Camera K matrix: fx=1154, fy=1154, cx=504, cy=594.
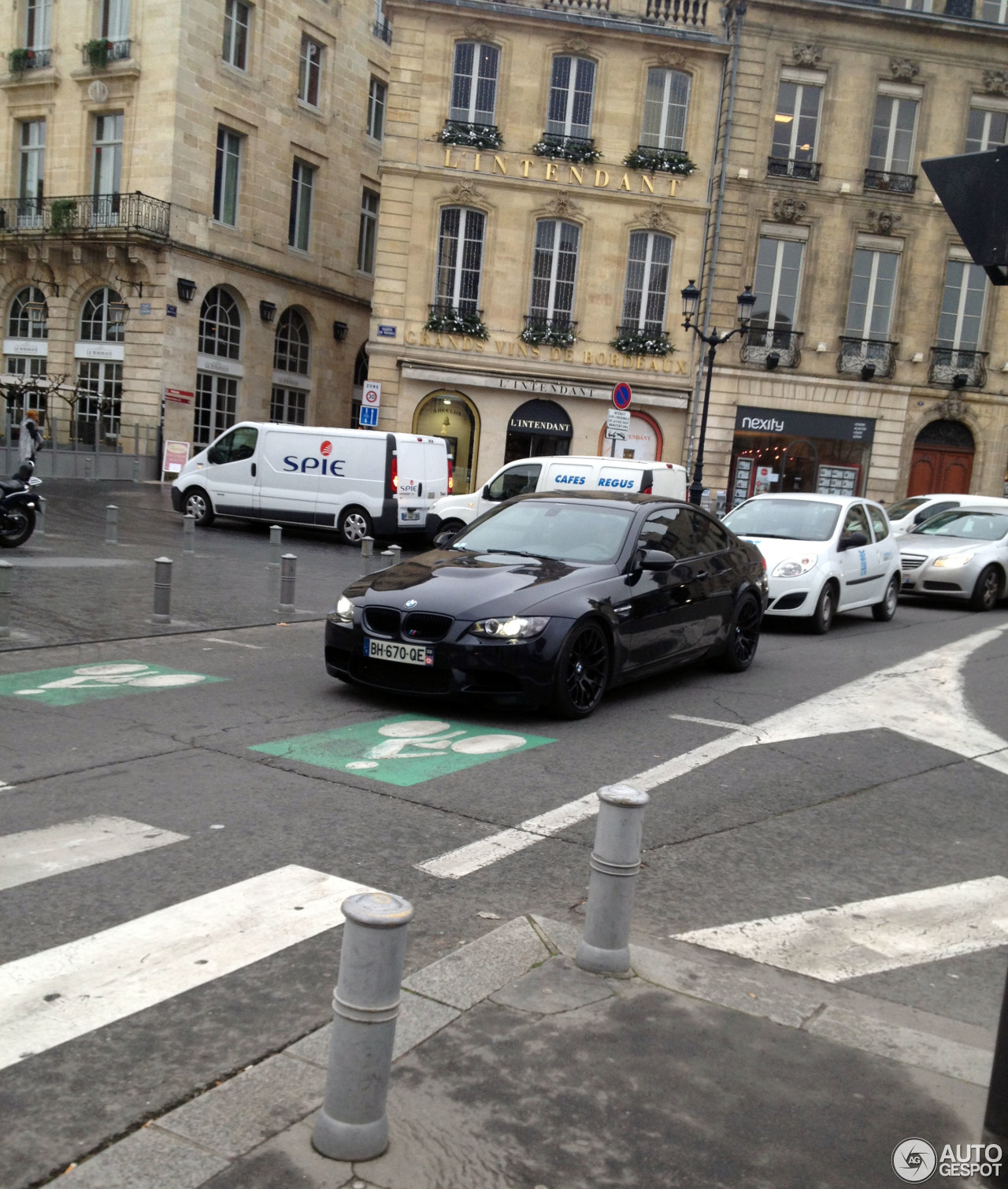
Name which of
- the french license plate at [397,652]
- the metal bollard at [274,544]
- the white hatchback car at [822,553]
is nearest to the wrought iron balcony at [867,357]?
the white hatchback car at [822,553]

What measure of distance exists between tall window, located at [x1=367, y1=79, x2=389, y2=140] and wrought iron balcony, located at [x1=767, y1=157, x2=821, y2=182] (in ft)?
51.2

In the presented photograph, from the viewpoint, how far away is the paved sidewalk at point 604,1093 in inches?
105

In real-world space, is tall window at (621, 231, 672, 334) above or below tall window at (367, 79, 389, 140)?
below

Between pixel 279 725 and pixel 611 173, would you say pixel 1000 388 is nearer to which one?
pixel 611 173

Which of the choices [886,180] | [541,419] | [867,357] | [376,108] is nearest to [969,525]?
[541,419]

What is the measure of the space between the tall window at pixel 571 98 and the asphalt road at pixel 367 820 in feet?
84.0

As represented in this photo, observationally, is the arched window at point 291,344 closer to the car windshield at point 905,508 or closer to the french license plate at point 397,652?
the car windshield at point 905,508

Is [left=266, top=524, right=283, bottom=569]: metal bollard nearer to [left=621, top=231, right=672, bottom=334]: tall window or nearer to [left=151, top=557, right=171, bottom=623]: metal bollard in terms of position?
[left=151, top=557, right=171, bottom=623]: metal bollard

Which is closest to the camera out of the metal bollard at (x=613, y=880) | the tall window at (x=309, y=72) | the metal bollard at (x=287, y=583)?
the metal bollard at (x=613, y=880)

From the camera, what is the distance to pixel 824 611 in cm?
1326

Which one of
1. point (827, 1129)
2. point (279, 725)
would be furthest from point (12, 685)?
point (827, 1129)

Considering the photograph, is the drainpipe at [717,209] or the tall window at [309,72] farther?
the tall window at [309,72]

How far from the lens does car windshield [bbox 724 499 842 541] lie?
13.9 meters

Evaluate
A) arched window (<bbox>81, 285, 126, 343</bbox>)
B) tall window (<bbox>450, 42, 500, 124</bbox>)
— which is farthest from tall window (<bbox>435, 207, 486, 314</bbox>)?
arched window (<bbox>81, 285, 126, 343</bbox>)
